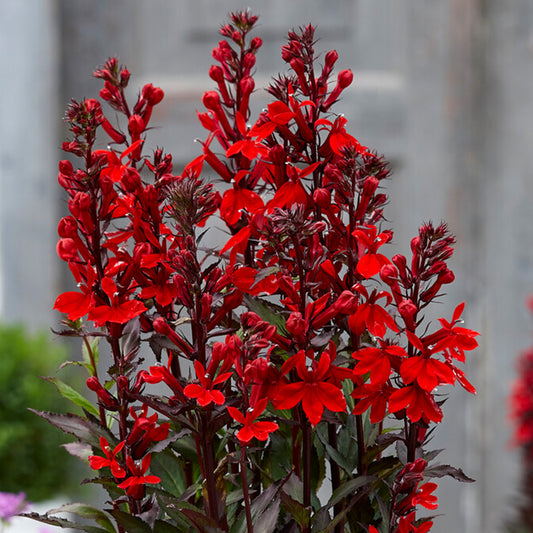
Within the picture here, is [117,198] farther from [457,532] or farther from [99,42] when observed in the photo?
[457,532]

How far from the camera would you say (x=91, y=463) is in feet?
1.46

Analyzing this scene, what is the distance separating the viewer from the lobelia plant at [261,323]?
1.36 feet

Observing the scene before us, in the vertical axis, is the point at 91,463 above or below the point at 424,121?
below

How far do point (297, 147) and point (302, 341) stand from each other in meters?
0.12

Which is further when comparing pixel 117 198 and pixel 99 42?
pixel 99 42

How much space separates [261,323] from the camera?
40 centimetres

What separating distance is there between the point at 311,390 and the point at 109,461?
13cm

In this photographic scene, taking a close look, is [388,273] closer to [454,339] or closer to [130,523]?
[454,339]

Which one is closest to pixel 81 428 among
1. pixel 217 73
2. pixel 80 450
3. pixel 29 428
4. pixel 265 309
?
pixel 80 450

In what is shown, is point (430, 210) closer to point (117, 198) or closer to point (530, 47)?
point (530, 47)

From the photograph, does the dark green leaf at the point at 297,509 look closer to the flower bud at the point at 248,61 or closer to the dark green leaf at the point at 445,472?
the dark green leaf at the point at 445,472

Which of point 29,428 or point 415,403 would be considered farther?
point 29,428

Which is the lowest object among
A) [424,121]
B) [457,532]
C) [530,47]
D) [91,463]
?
[457,532]

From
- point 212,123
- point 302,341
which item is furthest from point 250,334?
point 212,123
